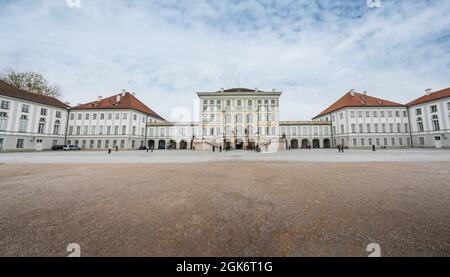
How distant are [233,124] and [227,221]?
139 ft

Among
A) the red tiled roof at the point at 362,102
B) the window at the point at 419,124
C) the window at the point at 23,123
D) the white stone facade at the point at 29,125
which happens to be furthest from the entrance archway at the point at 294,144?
the window at the point at 23,123

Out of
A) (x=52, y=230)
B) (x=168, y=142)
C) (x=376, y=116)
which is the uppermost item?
(x=376, y=116)

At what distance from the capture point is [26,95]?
34562mm

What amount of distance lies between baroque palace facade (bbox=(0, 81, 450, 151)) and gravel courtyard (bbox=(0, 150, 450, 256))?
33.8m

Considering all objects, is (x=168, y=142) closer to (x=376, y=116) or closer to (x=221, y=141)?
(x=221, y=141)

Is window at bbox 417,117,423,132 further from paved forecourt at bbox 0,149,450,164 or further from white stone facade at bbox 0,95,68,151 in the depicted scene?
white stone facade at bbox 0,95,68,151

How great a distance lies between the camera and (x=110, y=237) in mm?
2469

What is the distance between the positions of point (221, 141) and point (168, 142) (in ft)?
52.7

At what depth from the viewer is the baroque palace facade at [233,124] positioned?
38.2 m

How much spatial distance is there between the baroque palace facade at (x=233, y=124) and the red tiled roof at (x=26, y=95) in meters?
0.27

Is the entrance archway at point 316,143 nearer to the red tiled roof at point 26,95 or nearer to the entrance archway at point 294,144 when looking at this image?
the entrance archway at point 294,144

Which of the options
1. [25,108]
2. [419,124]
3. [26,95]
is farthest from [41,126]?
[419,124]

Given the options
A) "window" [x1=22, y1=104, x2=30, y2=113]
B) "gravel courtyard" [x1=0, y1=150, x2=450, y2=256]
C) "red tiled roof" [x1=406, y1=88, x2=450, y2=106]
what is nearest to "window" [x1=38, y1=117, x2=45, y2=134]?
"window" [x1=22, y1=104, x2=30, y2=113]
